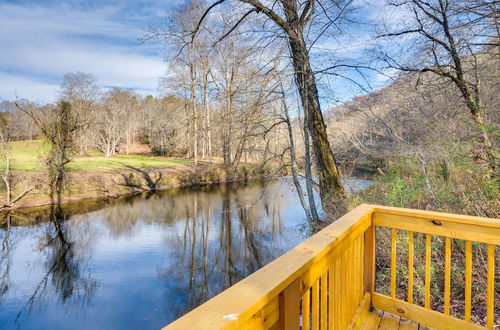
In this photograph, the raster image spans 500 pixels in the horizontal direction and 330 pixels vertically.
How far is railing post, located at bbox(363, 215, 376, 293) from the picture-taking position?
7.16 ft

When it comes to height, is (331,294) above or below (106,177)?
above

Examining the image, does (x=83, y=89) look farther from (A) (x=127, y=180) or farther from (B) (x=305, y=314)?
(B) (x=305, y=314)

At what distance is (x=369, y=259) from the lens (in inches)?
86.6

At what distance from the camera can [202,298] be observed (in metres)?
6.04

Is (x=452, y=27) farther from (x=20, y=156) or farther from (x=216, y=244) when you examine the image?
(x=20, y=156)

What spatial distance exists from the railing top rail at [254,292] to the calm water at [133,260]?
16.7ft

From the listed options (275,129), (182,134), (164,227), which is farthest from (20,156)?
(275,129)

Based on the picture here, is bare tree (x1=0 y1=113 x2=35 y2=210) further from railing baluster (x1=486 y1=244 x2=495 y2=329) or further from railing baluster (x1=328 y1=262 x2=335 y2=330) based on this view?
railing baluster (x1=486 y1=244 x2=495 y2=329)

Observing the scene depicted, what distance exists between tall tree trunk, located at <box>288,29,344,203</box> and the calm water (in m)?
1.93

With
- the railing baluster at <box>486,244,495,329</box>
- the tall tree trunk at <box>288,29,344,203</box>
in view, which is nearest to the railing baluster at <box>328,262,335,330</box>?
the railing baluster at <box>486,244,495,329</box>

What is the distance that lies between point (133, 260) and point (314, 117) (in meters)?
6.11

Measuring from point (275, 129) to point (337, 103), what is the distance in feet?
6.93

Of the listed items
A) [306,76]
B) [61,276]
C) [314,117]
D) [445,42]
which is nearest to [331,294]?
[314,117]

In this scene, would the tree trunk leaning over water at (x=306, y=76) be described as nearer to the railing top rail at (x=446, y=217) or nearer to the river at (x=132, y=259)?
→ the river at (x=132, y=259)
